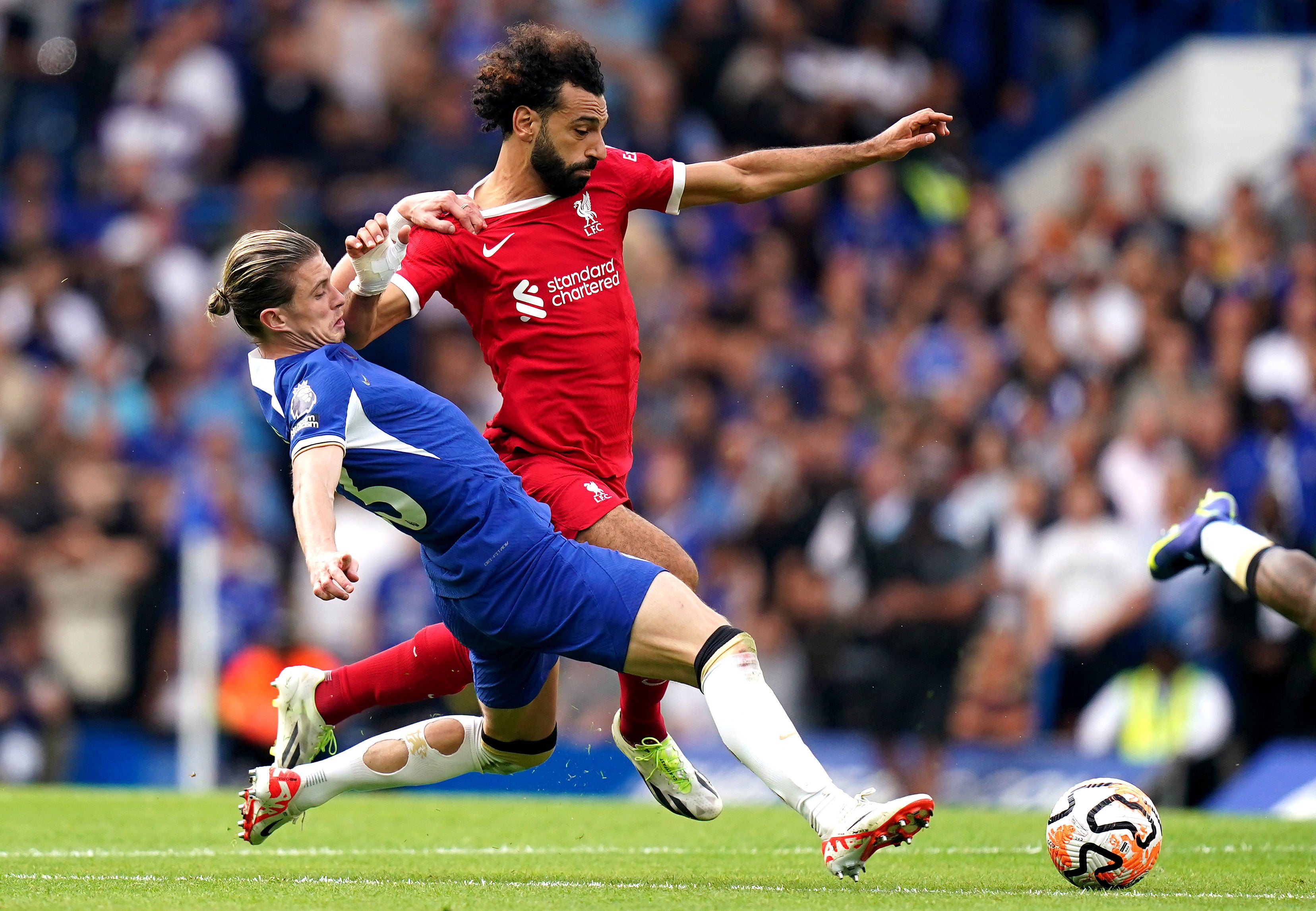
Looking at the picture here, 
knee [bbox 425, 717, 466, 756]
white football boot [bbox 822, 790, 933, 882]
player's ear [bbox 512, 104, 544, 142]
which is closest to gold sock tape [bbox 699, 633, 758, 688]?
white football boot [bbox 822, 790, 933, 882]

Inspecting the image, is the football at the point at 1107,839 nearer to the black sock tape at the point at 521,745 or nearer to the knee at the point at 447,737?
the black sock tape at the point at 521,745

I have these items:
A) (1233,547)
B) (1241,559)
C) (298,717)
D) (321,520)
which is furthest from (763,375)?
(321,520)

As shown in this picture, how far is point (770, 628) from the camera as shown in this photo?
1234cm

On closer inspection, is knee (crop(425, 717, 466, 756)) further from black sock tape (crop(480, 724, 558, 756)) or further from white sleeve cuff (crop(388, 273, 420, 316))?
white sleeve cuff (crop(388, 273, 420, 316))

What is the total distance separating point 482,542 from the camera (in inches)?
237

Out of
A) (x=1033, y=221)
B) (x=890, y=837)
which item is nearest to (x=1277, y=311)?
(x=1033, y=221)

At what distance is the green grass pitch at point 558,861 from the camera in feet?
19.4

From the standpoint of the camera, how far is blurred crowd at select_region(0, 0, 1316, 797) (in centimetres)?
1159

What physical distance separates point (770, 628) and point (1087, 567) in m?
2.06

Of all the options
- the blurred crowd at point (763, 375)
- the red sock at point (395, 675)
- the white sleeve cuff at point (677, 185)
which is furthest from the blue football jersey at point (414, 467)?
the blurred crowd at point (763, 375)

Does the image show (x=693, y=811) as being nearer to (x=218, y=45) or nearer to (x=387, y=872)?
(x=387, y=872)

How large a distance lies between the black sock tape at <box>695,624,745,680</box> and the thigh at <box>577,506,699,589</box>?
92 cm

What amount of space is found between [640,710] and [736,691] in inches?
58.4

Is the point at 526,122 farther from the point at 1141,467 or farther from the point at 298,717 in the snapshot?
the point at 1141,467
